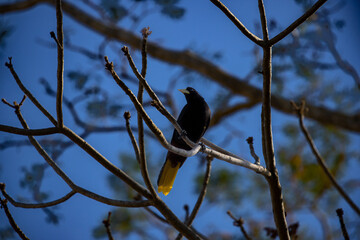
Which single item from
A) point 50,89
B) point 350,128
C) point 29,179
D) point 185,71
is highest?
point 185,71

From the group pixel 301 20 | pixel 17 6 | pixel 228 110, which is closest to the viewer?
pixel 301 20

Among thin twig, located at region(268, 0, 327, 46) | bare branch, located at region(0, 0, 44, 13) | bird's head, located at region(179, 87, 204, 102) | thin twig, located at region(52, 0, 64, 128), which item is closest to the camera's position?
thin twig, located at region(52, 0, 64, 128)

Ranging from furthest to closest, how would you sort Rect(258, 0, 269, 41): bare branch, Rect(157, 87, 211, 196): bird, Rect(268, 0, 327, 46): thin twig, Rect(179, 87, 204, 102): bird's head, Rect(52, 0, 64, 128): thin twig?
Rect(179, 87, 204, 102): bird's head < Rect(157, 87, 211, 196): bird < Rect(258, 0, 269, 41): bare branch < Rect(268, 0, 327, 46): thin twig < Rect(52, 0, 64, 128): thin twig

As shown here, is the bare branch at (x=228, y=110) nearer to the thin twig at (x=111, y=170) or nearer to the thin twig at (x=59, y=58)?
the thin twig at (x=111, y=170)

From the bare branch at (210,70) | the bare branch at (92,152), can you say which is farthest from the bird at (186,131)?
the bare branch at (210,70)

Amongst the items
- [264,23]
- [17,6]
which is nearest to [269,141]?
[264,23]

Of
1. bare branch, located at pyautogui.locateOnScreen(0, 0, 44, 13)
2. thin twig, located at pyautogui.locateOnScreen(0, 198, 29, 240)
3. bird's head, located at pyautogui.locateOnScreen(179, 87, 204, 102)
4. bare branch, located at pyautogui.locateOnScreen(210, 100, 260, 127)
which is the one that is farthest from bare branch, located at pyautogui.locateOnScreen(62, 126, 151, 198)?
bare branch, located at pyautogui.locateOnScreen(0, 0, 44, 13)

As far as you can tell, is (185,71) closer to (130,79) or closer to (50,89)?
(130,79)

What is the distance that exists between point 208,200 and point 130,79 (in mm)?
2143

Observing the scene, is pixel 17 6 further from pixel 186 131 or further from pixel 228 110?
pixel 186 131

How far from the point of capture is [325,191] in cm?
652

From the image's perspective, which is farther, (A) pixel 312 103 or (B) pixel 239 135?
(A) pixel 312 103

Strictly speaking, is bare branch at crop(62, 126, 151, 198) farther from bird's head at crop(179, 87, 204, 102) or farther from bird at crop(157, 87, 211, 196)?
bird's head at crop(179, 87, 204, 102)

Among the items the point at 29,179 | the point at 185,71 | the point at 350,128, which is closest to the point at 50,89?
the point at 29,179
